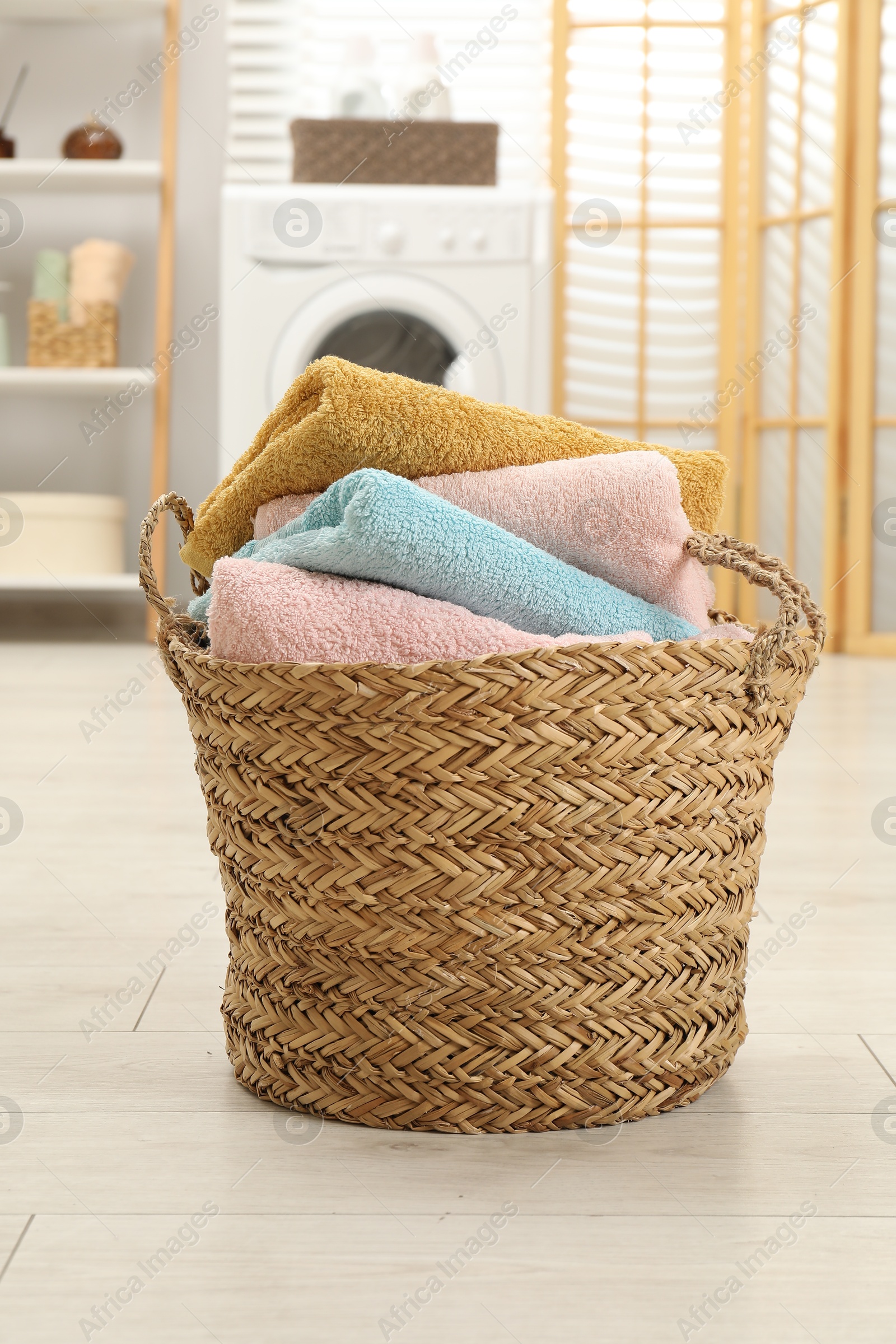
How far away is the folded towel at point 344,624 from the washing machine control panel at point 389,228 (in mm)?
2295

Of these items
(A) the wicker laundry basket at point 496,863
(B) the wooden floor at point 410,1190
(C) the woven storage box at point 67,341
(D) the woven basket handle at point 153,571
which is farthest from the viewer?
(C) the woven storage box at point 67,341

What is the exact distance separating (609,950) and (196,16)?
324 centimetres

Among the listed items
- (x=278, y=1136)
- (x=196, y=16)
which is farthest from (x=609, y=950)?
(x=196, y=16)

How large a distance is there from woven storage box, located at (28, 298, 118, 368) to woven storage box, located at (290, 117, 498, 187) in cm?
59

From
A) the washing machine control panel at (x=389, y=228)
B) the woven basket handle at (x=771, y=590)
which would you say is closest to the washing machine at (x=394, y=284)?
the washing machine control panel at (x=389, y=228)

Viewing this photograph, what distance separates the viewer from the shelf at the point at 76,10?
3.11 m

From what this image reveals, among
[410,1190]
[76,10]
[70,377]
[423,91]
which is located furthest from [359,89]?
[410,1190]

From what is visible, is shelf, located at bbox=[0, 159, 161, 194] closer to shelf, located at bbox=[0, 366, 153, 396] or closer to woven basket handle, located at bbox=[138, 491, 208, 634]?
shelf, located at bbox=[0, 366, 153, 396]

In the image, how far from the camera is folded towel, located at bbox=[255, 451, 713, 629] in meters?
0.67

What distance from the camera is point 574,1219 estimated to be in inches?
21.8

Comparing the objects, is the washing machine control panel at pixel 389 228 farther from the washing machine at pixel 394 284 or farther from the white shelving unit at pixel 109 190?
the white shelving unit at pixel 109 190

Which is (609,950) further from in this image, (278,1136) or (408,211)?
(408,211)

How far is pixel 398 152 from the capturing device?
2.83m

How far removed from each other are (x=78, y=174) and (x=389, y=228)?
811 mm
